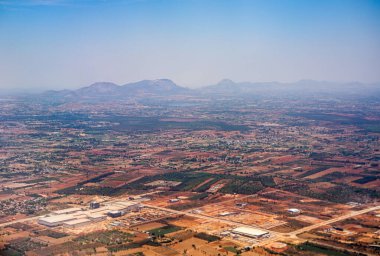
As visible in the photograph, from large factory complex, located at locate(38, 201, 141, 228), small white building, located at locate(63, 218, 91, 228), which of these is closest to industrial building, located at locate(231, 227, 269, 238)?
large factory complex, located at locate(38, 201, 141, 228)

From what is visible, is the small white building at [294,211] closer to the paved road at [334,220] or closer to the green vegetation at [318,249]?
the paved road at [334,220]

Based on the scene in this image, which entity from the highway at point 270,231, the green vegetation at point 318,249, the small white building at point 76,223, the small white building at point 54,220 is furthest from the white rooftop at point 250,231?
the small white building at point 54,220

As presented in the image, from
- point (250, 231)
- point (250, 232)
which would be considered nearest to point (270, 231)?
point (250, 231)

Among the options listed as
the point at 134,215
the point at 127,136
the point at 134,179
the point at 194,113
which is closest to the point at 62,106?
the point at 194,113

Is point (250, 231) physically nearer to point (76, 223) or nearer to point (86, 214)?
point (76, 223)

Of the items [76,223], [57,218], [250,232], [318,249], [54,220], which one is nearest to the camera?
[318,249]

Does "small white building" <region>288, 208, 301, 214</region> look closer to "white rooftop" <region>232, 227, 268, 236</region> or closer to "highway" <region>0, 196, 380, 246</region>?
"highway" <region>0, 196, 380, 246</region>
